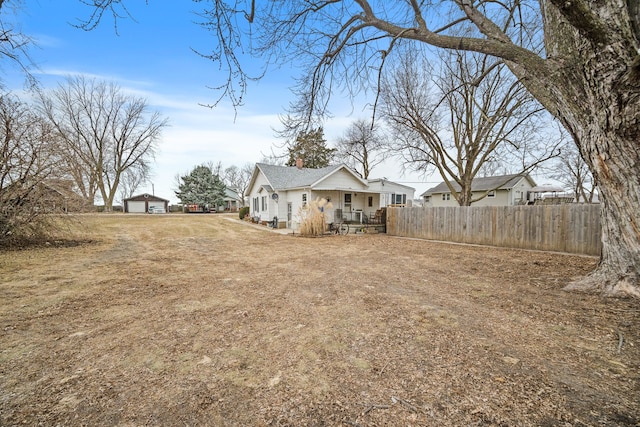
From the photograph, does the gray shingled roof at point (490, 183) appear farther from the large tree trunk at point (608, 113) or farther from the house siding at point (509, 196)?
the large tree trunk at point (608, 113)

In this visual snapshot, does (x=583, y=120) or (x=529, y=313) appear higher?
(x=583, y=120)

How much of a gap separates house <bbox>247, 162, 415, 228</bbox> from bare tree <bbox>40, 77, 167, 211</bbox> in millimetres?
23396

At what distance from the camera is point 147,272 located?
233 inches

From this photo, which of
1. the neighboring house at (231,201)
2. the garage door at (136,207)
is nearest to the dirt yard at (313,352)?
the neighboring house at (231,201)

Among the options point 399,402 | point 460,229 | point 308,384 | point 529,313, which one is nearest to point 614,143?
point 529,313

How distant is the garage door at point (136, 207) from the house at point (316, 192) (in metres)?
34.6

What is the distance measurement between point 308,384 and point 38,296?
15.6 ft

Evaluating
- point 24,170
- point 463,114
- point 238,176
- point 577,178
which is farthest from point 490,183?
point 238,176

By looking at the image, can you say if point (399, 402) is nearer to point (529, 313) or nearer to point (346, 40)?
point (529, 313)

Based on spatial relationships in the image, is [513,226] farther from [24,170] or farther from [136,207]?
[136,207]

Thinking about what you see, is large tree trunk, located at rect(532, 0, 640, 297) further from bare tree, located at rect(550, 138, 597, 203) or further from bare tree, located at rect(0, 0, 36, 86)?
bare tree, located at rect(550, 138, 597, 203)

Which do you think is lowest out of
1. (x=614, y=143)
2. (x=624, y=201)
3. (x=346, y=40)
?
(x=624, y=201)

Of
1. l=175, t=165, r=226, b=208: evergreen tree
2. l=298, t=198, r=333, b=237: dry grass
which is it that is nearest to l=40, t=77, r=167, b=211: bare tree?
l=175, t=165, r=226, b=208: evergreen tree

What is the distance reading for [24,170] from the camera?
8031mm
